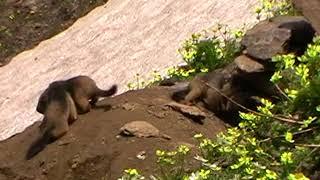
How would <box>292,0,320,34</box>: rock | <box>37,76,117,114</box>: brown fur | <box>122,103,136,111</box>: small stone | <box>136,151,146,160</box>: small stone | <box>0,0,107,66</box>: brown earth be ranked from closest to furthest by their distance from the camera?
1. <box>292,0,320,34</box>: rock
2. <box>136,151,146,160</box>: small stone
3. <box>122,103,136,111</box>: small stone
4. <box>37,76,117,114</box>: brown fur
5. <box>0,0,107,66</box>: brown earth

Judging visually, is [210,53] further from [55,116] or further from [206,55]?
[55,116]

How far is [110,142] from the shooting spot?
36.4 ft

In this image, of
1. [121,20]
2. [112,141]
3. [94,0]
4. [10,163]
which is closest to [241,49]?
[112,141]

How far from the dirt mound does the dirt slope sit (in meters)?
4.07

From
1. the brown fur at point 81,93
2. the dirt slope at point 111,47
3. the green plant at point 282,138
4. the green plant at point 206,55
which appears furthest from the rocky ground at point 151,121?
the dirt slope at point 111,47

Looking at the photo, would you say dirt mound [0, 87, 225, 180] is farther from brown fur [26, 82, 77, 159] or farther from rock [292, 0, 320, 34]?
rock [292, 0, 320, 34]

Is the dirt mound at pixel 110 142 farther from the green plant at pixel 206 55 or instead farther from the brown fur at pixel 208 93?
the green plant at pixel 206 55

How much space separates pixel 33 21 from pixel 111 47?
4.94m

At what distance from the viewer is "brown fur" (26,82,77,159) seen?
11836 mm

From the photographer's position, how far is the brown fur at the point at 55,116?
11836 mm

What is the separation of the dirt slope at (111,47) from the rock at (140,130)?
4815mm

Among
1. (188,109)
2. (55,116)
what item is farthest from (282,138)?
(55,116)

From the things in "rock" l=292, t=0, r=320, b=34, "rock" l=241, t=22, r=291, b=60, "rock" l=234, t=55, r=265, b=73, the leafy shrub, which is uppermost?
"rock" l=292, t=0, r=320, b=34

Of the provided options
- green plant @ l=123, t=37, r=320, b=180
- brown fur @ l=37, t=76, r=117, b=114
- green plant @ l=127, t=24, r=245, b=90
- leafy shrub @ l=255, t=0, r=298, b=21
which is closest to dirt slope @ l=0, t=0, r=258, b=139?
leafy shrub @ l=255, t=0, r=298, b=21
